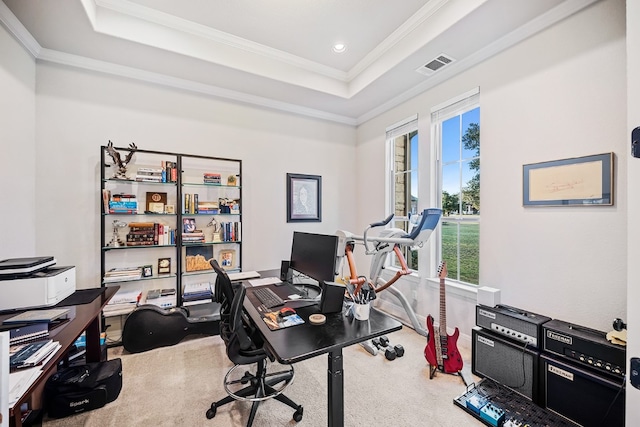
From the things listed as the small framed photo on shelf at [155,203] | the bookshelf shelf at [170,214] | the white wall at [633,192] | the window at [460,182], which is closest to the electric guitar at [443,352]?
the window at [460,182]

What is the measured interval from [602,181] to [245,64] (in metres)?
3.33

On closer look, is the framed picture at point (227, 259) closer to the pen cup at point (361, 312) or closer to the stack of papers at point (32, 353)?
the stack of papers at point (32, 353)

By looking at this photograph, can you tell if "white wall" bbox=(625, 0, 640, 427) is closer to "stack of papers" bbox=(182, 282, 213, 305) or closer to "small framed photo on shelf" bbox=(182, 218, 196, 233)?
"stack of papers" bbox=(182, 282, 213, 305)

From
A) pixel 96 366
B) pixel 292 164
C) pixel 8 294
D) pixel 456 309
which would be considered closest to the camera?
pixel 8 294

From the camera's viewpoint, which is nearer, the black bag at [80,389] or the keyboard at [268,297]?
the black bag at [80,389]

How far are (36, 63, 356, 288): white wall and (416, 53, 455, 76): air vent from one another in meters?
1.64

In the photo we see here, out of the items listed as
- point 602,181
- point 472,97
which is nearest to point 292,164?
point 472,97

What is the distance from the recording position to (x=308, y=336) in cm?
145

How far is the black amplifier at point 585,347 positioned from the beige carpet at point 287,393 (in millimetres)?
738

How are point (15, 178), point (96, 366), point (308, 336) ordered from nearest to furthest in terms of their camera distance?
1. point (308, 336)
2. point (96, 366)
3. point (15, 178)

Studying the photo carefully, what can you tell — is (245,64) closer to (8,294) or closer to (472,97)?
(472,97)

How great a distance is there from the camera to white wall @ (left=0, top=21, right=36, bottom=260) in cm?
214

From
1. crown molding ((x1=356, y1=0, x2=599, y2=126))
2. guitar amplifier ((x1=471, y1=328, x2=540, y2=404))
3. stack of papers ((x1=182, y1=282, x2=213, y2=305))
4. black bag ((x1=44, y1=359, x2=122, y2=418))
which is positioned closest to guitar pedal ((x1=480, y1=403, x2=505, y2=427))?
guitar amplifier ((x1=471, y1=328, x2=540, y2=404))

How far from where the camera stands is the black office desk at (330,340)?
4.31 ft
